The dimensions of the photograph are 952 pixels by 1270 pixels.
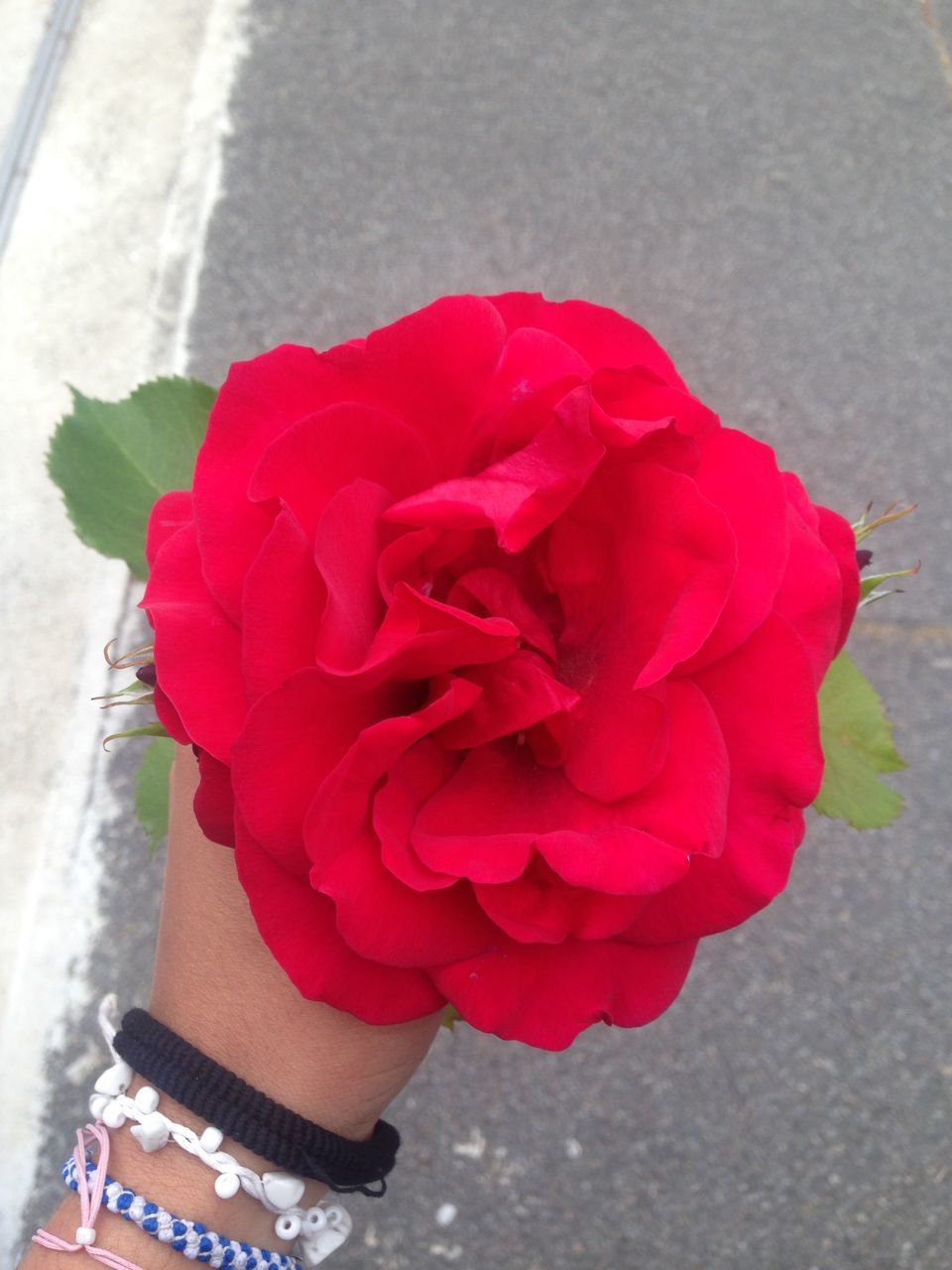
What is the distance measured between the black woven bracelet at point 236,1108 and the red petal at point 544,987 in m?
0.16

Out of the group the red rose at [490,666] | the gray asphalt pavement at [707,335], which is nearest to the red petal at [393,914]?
the red rose at [490,666]

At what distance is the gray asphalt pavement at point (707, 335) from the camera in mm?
839

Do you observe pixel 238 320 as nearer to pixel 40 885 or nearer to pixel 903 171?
pixel 40 885

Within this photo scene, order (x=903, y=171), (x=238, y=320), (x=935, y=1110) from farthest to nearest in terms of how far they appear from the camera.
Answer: (x=903, y=171), (x=238, y=320), (x=935, y=1110)

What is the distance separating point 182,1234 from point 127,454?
0.35 m

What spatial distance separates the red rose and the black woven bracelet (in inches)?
5.5

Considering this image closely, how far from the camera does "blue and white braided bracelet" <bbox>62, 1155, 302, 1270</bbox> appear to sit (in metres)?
0.42

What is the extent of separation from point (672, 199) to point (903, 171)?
29 centimetres

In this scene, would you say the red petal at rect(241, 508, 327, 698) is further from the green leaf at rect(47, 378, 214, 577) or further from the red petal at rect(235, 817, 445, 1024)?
the green leaf at rect(47, 378, 214, 577)

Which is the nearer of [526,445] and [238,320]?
[526,445]

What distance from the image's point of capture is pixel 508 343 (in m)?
0.31

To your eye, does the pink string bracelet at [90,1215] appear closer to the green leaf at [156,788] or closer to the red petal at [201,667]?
the green leaf at [156,788]

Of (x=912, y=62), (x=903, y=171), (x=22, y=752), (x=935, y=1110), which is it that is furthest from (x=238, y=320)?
(x=935, y=1110)

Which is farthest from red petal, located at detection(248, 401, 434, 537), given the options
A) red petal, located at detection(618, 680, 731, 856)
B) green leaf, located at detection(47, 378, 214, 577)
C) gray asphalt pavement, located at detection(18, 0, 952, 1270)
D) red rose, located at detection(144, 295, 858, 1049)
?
gray asphalt pavement, located at detection(18, 0, 952, 1270)
